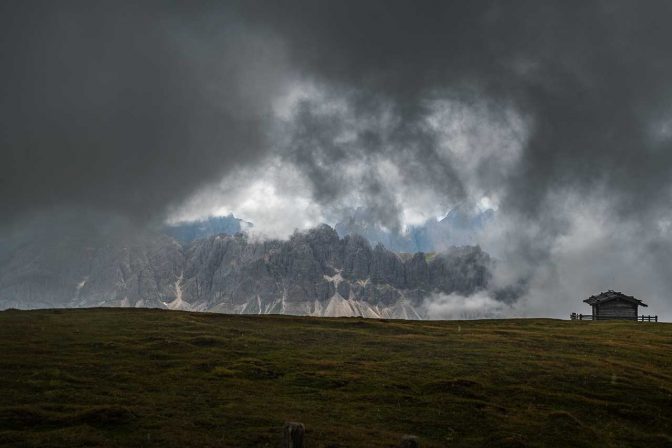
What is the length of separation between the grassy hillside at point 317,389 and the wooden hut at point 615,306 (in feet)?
227

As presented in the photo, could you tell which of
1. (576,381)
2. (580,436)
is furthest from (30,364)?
(576,381)

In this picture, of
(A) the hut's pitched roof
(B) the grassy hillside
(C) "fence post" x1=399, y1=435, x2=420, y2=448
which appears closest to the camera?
(C) "fence post" x1=399, y1=435, x2=420, y2=448

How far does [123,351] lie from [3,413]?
23686 millimetres

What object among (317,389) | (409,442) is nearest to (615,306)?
(317,389)

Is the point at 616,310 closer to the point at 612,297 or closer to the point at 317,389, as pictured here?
the point at 612,297

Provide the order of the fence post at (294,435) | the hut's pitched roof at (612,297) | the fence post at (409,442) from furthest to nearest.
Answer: the hut's pitched roof at (612,297) < the fence post at (294,435) < the fence post at (409,442)

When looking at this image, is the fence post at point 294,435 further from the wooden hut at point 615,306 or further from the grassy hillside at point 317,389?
the wooden hut at point 615,306

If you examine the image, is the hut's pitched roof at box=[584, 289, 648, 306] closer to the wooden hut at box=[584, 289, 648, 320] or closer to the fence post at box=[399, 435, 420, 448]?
the wooden hut at box=[584, 289, 648, 320]

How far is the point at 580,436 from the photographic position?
1470 inches

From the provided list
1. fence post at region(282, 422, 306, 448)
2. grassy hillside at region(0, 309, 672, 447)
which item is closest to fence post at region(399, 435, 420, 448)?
fence post at region(282, 422, 306, 448)

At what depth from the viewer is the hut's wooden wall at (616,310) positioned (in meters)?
140

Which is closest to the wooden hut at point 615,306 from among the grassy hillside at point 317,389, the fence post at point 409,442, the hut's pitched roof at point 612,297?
the hut's pitched roof at point 612,297

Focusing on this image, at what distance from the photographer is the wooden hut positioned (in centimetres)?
14000

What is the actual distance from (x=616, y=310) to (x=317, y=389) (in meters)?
122
